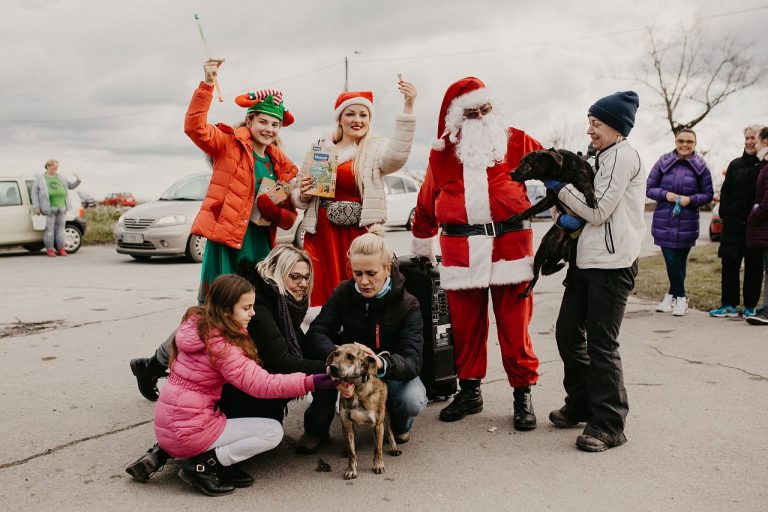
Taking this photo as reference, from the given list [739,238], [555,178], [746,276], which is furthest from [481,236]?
[746,276]

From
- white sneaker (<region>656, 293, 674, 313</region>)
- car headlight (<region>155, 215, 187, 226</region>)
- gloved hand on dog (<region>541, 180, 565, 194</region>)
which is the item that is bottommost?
white sneaker (<region>656, 293, 674, 313</region>)

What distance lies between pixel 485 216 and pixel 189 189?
33.6ft

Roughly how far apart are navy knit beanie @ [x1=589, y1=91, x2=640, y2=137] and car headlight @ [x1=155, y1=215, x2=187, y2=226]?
995 centimetres

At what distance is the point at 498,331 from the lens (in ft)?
13.5

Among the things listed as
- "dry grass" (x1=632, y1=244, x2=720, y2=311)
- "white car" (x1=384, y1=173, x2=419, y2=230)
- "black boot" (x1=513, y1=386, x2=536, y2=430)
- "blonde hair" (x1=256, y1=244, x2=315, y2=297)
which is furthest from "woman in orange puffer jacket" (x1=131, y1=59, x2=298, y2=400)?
"white car" (x1=384, y1=173, x2=419, y2=230)

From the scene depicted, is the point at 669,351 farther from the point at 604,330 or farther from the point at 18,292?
the point at 18,292

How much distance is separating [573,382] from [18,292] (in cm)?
802

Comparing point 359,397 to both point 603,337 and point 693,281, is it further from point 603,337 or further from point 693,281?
point 693,281

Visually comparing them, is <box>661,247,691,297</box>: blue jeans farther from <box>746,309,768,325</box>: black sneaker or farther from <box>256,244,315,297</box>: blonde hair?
<box>256,244,315,297</box>: blonde hair

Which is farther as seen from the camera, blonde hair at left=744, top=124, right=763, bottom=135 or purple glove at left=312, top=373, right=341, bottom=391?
blonde hair at left=744, top=124, right=763, bottom=135

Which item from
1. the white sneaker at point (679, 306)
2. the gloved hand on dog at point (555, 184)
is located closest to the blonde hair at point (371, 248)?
the gloved hand on dog at point (555, 184)

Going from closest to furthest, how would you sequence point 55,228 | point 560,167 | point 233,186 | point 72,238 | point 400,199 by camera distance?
point 560,167, point 233,186, point 55,228, point 72,238, point 400,199

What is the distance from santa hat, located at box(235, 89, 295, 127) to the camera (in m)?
4.38

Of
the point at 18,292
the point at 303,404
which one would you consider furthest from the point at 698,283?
the point at 18,292
